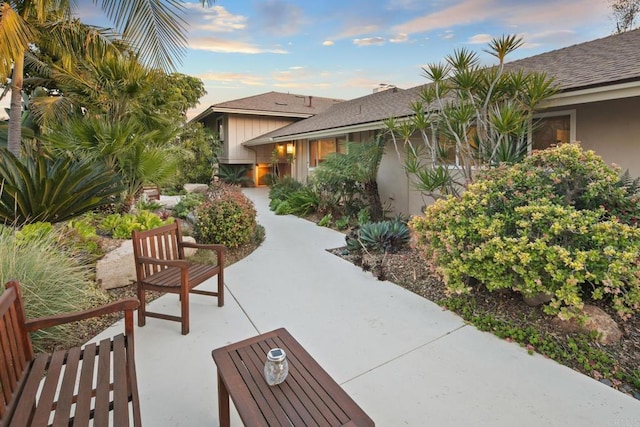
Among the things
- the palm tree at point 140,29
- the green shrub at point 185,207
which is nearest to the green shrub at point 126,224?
the green shrub at point 185,207

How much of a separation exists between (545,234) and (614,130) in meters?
3.93

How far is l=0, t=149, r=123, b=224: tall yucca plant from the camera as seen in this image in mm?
4469

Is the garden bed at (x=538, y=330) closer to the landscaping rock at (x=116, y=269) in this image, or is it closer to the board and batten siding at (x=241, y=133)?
the landscaping rock at (x=116, y=269)

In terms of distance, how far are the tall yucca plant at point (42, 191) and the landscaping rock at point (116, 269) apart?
96 cm

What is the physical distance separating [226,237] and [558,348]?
5213 mm

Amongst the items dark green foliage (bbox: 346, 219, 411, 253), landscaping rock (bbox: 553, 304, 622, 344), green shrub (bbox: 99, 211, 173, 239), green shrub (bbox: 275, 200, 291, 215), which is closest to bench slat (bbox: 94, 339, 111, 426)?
green shrub (bbox: 99, 211, 173, 239)

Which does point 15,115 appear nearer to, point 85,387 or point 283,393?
point 85,387

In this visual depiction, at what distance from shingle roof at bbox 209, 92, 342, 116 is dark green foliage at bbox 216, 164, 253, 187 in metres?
3.54

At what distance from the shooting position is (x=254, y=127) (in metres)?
19.3

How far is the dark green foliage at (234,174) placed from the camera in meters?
18.9

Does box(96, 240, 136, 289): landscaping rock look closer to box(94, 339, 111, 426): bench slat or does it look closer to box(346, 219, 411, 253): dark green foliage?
box(94, 339, 111, 426): bench slat

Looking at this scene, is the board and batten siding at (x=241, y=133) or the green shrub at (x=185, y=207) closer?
the green shrub at (x=185, y=207)

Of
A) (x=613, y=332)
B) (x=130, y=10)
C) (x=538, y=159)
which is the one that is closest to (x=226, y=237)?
(x=130, y=10)

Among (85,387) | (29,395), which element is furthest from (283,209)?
(29,395)
